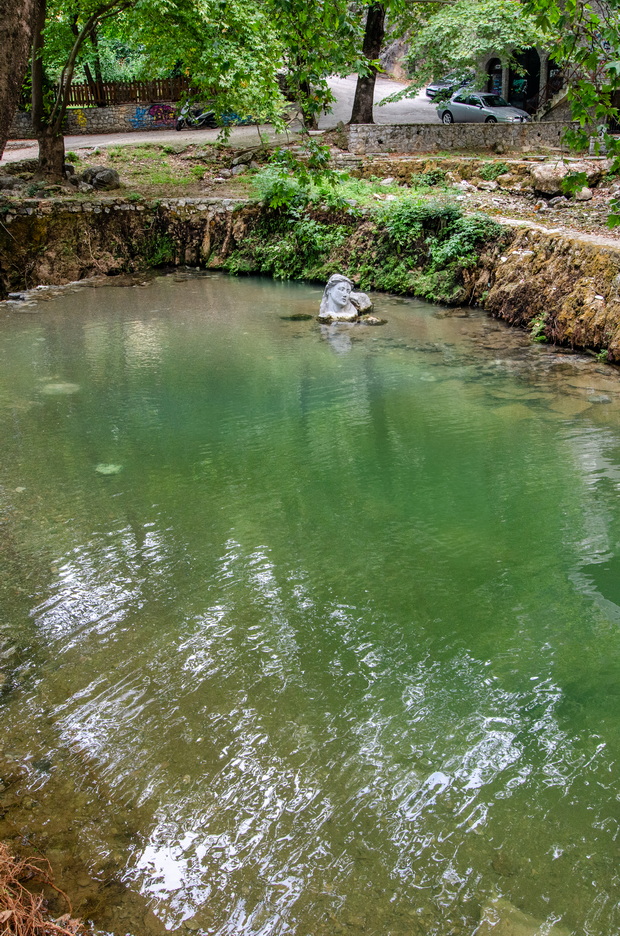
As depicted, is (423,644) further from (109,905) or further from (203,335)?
(203,335)

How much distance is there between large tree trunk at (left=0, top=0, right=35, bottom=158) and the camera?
3.57 meters

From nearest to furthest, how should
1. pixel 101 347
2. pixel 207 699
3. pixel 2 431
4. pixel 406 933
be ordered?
pixel 406 933, pixel 207 699, pixel 2 431, pixel 101 347

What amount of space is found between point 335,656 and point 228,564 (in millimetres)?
1292

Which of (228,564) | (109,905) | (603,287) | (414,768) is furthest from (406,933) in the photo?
(603,287)

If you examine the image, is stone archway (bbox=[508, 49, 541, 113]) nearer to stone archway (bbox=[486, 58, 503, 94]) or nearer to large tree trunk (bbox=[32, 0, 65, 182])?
stone archway (bbox=[486, 58, 503, 94])

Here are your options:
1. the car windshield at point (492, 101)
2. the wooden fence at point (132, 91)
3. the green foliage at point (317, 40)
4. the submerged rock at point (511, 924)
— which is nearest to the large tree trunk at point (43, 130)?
the wooden fence at point (132, 91)

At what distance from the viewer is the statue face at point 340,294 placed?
39.4 ft

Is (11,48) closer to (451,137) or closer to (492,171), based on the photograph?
(492,171)

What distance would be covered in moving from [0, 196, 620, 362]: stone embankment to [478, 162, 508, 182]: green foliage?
3384 millimetres

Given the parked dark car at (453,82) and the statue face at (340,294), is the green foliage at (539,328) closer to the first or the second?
the statue face at (340,294)

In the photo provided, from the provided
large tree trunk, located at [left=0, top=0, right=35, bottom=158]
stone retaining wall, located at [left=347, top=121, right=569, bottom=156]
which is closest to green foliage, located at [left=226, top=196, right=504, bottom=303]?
stone retaining wall, located at [left=347, top=121, right=569, bottom=156]

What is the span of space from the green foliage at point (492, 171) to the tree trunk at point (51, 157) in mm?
9359

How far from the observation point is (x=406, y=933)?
271cm

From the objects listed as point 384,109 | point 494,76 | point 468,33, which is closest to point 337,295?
point 468,33
